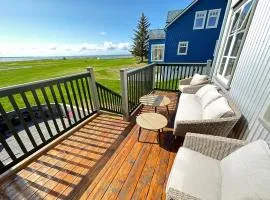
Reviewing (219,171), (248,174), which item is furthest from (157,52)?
(248,174)

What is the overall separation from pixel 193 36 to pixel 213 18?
159 centimetres

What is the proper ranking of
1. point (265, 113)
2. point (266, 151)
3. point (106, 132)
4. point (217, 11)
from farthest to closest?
point (217, 11) < point (106, 132) < point (265, 113) < point (266, 151)

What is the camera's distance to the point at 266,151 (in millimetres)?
969

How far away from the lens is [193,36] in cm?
981

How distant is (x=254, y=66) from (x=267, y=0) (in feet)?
2.73

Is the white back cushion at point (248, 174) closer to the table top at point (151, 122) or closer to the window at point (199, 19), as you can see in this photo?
the table top at point (151, 122)

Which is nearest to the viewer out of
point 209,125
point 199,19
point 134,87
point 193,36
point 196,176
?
point 196,176

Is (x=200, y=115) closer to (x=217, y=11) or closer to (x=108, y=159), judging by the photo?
(x=108, y=159)

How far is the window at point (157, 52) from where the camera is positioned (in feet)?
41.3

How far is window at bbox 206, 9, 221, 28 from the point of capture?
8780 mm

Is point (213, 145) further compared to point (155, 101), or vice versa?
point (155, 101)

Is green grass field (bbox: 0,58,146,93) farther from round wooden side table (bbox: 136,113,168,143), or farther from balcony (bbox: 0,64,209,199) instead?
round wooden side table (bbox: 136,113,168,143)

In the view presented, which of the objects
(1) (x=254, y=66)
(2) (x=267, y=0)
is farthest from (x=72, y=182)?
(2) (x=267, y=0)

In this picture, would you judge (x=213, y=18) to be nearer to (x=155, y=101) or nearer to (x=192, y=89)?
(x=192, y=89)
